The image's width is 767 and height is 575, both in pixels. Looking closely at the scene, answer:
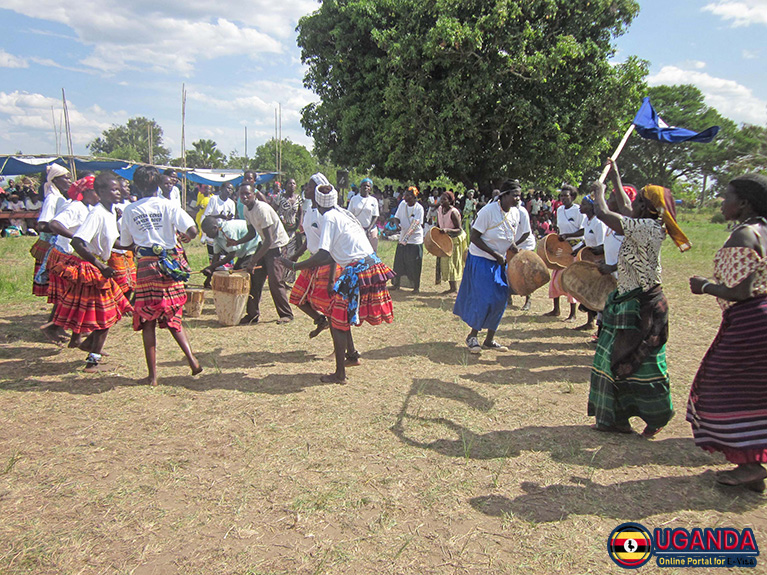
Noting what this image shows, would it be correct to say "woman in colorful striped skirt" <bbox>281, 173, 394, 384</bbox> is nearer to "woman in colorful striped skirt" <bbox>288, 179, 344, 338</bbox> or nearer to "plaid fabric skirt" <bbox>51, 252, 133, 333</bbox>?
"woman in colorful striped skirt" <bbox>288, 179, 344, 338</bbox>

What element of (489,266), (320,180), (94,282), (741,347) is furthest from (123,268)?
(741,347)

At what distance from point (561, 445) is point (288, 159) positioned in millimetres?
40179

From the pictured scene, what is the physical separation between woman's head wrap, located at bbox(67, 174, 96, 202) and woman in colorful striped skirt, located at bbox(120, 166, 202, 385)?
2.94ft

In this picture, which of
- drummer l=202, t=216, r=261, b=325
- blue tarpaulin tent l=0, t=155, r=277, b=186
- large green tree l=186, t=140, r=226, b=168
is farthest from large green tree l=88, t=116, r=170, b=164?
drummer l=202, t=216, r=261, b=325

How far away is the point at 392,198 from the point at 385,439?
783 inches

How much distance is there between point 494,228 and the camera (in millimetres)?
5719

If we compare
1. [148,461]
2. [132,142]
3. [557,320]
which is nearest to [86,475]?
[148,461]

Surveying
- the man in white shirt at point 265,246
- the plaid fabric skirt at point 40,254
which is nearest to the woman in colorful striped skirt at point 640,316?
the man in white shirt at point 265,246

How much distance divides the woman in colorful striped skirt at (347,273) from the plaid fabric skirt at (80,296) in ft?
6.21

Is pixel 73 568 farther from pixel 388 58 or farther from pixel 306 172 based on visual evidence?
pixel 306 172

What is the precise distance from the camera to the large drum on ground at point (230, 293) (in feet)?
22.1

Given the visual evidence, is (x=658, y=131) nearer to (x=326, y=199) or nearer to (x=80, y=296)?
(x=326, y=199)

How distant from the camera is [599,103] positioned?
56.3 ft

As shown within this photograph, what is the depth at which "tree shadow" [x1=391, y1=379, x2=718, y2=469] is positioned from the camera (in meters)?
3.57
